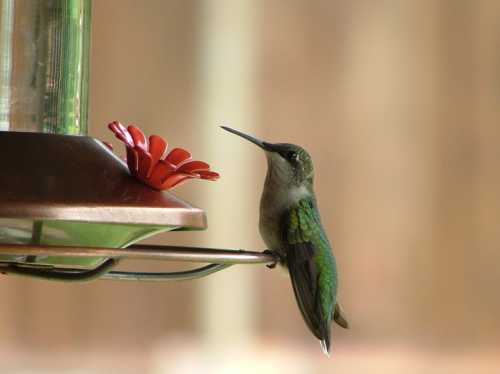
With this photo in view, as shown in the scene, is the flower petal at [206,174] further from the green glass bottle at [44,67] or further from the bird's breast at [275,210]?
the bird's breast at [275,210]

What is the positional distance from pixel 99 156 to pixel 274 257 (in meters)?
0.59

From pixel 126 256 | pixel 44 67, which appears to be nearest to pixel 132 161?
pixel 126 256

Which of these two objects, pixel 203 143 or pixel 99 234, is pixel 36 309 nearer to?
pixel 203 143

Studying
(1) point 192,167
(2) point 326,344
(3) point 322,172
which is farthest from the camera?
(3) point 322,172

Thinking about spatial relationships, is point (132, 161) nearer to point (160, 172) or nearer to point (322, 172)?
point (160, 172)

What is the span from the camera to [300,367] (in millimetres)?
5570

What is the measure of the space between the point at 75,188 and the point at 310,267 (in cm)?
197

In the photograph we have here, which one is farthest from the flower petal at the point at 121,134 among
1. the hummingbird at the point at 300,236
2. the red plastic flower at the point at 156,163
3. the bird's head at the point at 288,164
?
the bird's head at the point at 288,164

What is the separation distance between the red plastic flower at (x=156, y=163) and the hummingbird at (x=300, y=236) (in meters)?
1.17

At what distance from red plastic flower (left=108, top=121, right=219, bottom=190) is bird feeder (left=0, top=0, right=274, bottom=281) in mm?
29

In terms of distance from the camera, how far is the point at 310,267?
4.25 meters

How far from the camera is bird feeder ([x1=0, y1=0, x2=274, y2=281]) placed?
2.32 meters

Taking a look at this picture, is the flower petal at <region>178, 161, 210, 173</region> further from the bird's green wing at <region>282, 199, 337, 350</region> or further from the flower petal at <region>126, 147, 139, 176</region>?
the bird's green wing at <region>282, 199, 337, 350</region>

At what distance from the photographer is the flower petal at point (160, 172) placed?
259 centimetres
